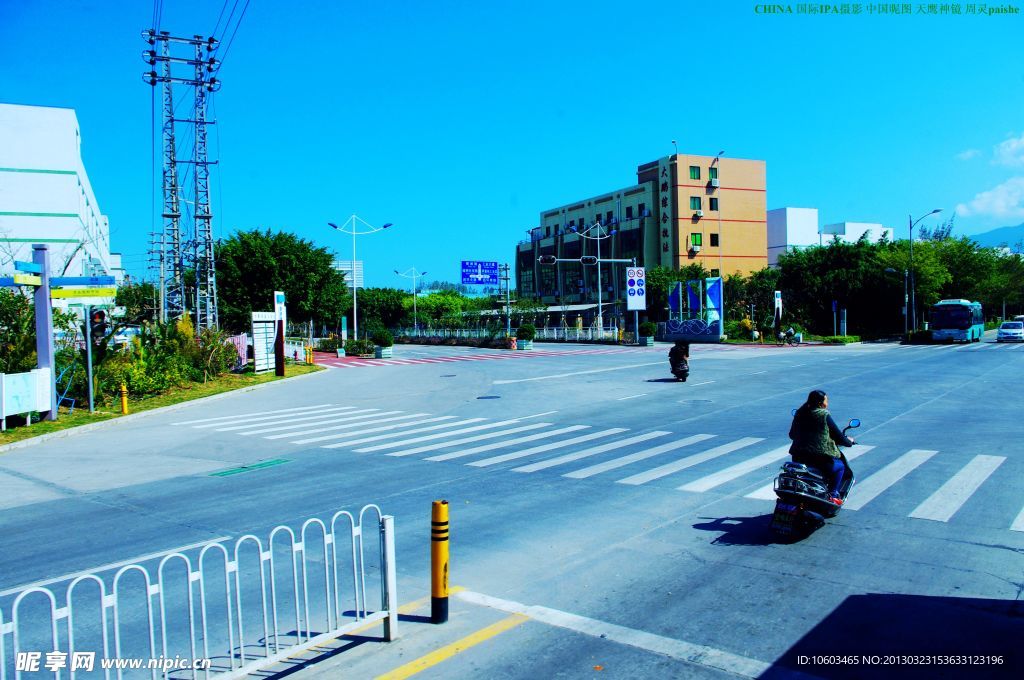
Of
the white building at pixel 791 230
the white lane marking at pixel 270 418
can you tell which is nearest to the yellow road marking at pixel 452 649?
the white lane marking at pixel 270 418

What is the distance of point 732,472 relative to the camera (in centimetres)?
1091

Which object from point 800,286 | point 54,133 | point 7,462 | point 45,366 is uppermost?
point 54,133

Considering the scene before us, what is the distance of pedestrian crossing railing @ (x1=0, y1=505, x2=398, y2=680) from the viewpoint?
4703mm

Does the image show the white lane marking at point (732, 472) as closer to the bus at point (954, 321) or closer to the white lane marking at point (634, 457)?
the white lane marking at point (634, 457)

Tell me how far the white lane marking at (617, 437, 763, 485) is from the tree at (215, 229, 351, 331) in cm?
3844

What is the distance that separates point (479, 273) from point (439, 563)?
2237 inches

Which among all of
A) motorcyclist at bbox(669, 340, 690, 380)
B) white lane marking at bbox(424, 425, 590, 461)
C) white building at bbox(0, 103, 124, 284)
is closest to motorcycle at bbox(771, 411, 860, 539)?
white lane marking at bbox(424, 425, 590, 461)

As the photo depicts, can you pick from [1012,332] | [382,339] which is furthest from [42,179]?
[1012,332]

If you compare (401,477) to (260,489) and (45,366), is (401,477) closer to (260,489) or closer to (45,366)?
(260,489)

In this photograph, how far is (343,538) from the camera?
7.95 meters

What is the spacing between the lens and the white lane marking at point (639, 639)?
4.80 m

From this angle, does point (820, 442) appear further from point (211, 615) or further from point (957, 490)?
point (211, 615)

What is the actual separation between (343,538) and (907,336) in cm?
5443

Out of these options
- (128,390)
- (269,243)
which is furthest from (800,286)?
(128,390)
